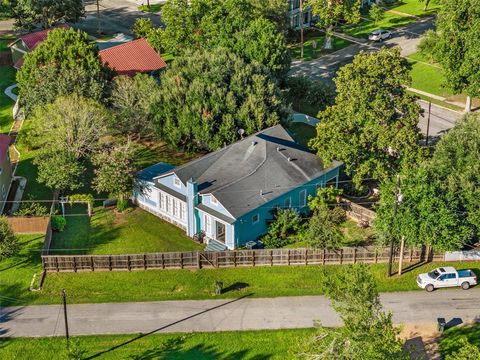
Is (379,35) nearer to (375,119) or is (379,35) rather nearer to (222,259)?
(375,119)

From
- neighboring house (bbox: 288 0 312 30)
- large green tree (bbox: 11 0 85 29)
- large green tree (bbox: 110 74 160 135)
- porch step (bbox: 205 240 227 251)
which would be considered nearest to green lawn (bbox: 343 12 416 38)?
neighboring house (bbox: 288 0 312 30)

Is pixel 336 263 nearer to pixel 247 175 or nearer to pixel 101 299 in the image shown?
pixel 247 175

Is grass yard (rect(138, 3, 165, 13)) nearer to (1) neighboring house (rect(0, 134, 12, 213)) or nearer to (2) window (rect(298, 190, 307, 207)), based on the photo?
(1) neighboring house (rect(0, 134, 12, 213))

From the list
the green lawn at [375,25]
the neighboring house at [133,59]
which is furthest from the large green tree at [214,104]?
the green lawn at [375,25]

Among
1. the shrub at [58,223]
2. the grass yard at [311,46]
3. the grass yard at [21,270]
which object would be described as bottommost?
the grass yard at [21,270]

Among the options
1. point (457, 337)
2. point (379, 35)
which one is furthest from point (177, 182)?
point (379, 35)

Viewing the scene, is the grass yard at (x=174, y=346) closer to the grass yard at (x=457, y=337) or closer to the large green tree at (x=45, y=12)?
the grass yard at (x=457, y=337)
